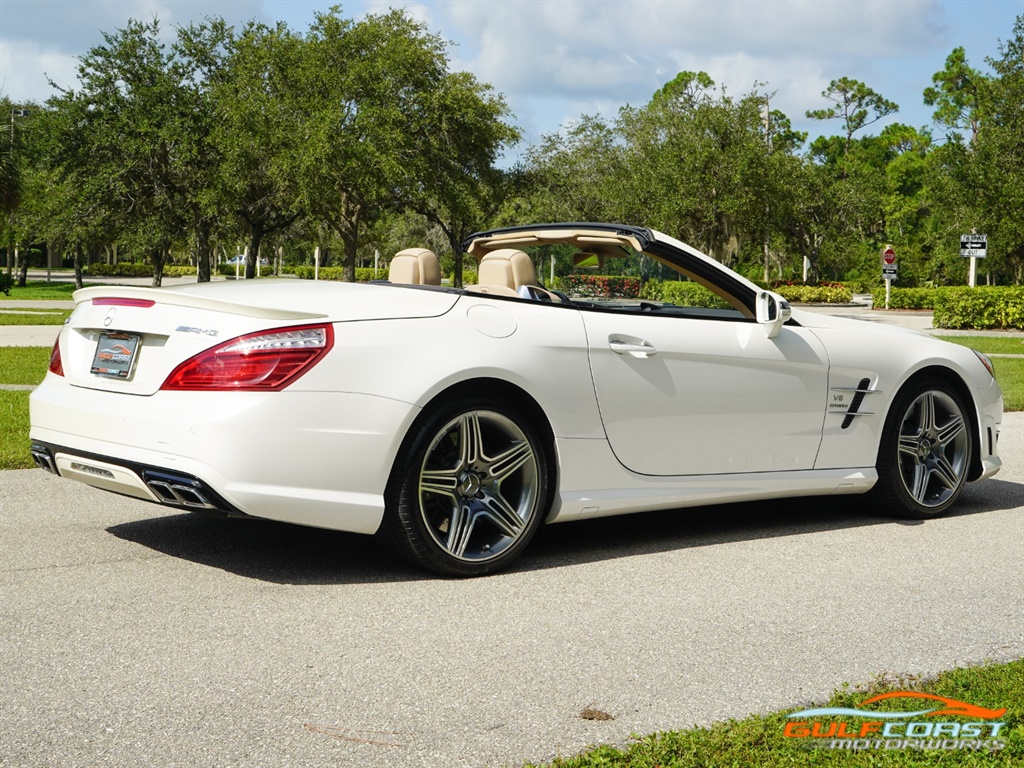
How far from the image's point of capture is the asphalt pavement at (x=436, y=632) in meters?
3.23

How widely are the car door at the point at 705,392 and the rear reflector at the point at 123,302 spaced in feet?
6.23

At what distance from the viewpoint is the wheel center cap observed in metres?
4.87

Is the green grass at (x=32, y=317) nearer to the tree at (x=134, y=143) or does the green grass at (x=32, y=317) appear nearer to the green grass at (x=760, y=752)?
the tree at (x=134, y=143)

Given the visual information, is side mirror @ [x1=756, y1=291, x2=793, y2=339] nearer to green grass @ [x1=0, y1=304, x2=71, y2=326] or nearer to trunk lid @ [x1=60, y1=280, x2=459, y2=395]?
trunk lid @ [x1=60, y1=280, x2=459, y2=395]

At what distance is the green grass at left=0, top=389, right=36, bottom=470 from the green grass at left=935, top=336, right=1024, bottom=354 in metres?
16.1

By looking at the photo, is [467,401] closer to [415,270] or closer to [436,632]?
[436,632]

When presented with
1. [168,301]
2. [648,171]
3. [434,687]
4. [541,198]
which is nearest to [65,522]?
[168,301]

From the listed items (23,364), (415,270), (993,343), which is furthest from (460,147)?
(415,270)

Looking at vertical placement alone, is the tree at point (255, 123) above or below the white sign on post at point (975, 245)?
above

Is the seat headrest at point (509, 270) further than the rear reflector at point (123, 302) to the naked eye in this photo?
Yes

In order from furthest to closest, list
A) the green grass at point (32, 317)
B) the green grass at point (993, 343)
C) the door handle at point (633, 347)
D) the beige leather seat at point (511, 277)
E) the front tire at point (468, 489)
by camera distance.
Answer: the green grass at point (32, 317) < the green grass at point (993, 343) < the beige leather seat at point (511, 277) < the door handle at point (633, 347) < the front tire at point (468, 489)

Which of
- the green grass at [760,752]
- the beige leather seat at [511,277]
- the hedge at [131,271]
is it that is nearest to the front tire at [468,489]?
the beige leather seat at [511,277]

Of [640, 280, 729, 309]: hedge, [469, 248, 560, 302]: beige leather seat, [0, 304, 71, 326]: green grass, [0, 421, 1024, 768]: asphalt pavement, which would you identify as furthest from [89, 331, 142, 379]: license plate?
[0, 304, 71, 326]: green grass

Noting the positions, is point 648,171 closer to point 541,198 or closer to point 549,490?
point 541,198
